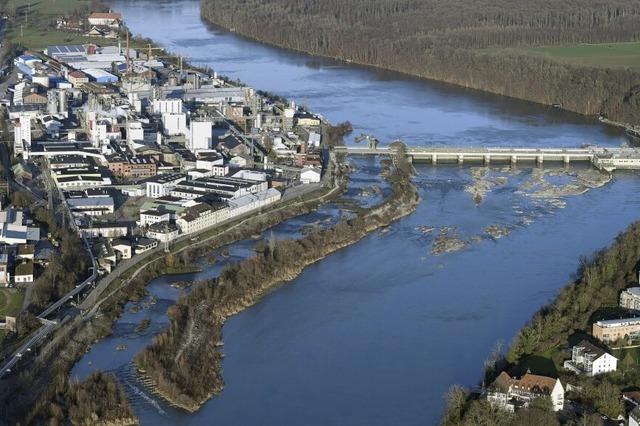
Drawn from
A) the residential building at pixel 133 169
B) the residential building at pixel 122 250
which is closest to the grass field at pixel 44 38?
the residential building at pixel 133 169

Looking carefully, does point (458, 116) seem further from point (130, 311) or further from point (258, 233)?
point (130, 311)

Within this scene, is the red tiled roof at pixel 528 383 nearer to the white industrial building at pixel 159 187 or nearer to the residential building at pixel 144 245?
the residential building at pixel 144 245

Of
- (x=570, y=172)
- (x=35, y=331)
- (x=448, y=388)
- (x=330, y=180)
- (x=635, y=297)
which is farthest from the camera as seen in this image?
(x=570, y=172)

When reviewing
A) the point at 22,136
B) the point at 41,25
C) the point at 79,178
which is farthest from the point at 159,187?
the point at 41,25

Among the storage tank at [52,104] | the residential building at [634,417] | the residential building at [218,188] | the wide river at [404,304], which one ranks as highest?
the storage tank at [52,104]

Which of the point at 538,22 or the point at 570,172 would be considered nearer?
the point at 570,172

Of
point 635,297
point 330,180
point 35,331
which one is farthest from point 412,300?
point 330,180

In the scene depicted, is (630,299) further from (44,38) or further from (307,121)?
(44,38)
